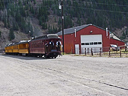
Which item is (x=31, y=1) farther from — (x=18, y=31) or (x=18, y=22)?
(x=18, y=31)

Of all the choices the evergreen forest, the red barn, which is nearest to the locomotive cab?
the red barn

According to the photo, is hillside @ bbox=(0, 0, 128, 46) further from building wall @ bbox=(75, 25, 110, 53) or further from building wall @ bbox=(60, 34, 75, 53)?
building wall @ bbox=(75, 25, 110, 53)

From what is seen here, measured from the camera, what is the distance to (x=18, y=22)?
111 m

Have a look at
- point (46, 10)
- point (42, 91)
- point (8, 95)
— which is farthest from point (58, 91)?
point (46, 10)

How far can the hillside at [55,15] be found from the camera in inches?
4220

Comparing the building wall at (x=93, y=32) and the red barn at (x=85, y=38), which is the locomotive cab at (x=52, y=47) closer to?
the red barn at (x=85, y=38)

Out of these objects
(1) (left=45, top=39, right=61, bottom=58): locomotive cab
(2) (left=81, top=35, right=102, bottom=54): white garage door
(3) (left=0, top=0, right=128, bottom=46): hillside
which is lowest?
(1) (left=45, top=39, right=61, bottom=58): locomotive cab

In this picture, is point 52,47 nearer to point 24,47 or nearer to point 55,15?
point 24,47

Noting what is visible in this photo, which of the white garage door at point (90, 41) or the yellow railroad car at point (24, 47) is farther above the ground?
the white garage door at point (90, 41)

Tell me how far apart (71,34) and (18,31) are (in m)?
52.8

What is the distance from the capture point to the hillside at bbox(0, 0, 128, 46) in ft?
352

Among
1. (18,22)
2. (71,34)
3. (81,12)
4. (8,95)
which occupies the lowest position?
(8,95)

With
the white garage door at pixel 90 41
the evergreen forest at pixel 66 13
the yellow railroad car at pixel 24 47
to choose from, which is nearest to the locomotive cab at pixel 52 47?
the yellow railroad car at pixel 24 47

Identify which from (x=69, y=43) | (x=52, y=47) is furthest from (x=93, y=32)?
(x=52, y=47)
